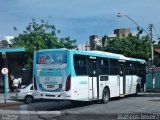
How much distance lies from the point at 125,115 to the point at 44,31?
108ft

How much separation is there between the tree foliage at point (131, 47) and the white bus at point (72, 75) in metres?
32.8

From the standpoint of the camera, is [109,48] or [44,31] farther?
[109,48]

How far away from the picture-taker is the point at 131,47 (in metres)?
59.8

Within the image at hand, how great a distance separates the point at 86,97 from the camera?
2262cm

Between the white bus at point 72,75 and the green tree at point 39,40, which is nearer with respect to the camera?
the white bus at point 72,75

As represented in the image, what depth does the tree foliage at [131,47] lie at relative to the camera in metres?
58.4

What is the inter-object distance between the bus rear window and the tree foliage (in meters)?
36.4

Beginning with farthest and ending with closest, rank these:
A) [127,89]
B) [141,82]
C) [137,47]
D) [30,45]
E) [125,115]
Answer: [137,47], [30,45], [141,82], [127,89], [125,115]

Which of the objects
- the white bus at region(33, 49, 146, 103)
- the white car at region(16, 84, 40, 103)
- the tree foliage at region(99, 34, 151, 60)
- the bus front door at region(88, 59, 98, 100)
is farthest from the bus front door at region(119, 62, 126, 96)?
the tree foliage at region(99, 34, 151, 60)

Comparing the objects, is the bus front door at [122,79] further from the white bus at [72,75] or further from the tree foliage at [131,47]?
the tree foliage at [131,47]

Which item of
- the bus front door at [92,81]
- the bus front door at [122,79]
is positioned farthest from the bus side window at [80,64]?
the bus front door at [122,79]

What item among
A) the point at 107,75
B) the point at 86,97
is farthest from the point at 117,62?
the point at 86,97

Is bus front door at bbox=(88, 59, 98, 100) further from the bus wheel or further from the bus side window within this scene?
the bus wheel

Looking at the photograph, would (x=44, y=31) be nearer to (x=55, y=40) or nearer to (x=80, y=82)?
(x=55, y=40)
